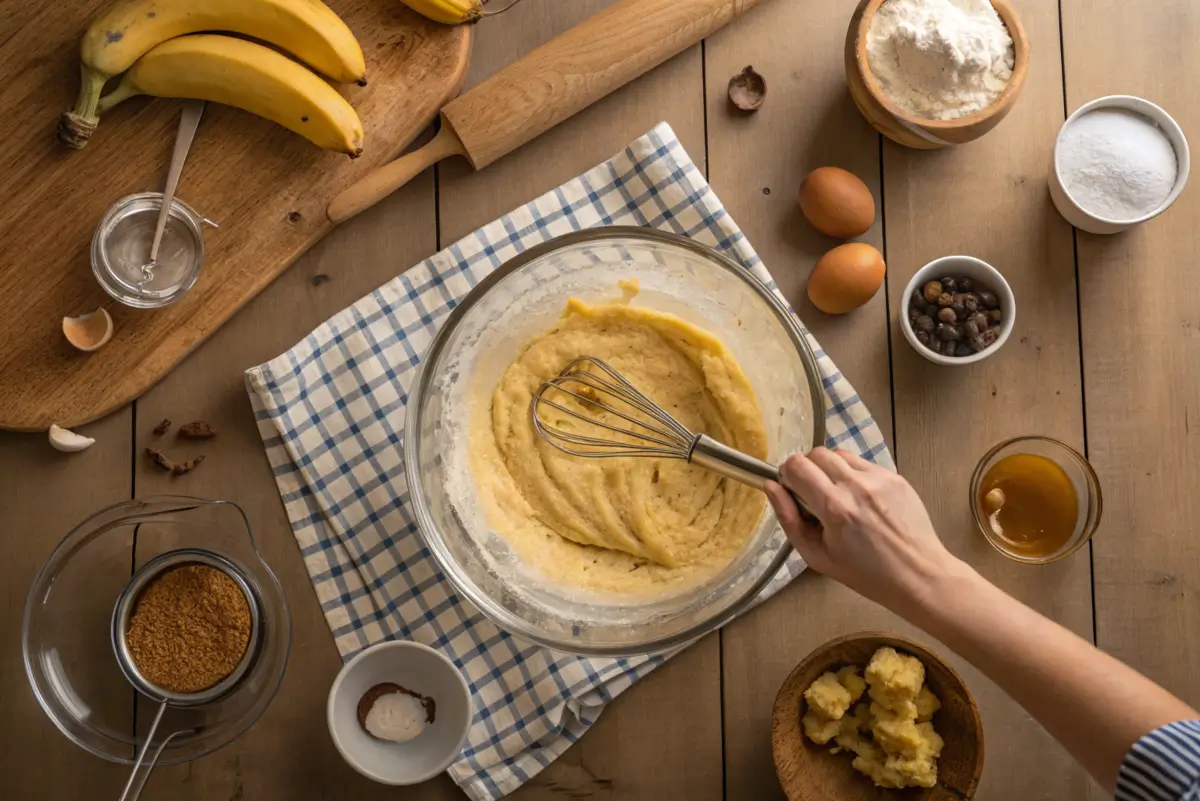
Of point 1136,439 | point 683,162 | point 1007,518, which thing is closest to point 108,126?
point 683,162

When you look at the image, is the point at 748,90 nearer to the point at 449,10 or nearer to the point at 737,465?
the point at 449,10

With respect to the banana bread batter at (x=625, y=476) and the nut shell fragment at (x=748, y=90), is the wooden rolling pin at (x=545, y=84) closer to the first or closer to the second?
the nut shell fragment at (x=748, y=90)

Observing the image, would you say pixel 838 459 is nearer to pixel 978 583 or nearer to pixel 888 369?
pixel 978 583

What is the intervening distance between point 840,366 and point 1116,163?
1.57 feet

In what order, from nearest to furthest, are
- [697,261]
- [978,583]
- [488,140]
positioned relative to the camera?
[978,583], [697,261], [488,140]

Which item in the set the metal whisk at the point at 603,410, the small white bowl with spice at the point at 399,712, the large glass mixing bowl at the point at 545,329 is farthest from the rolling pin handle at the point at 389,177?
the small white bowl with spice at the point at 399,712

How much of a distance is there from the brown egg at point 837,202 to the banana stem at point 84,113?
1.00 metres

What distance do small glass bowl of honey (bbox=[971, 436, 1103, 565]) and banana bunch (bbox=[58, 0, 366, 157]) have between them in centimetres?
103

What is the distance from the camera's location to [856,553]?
101 cm

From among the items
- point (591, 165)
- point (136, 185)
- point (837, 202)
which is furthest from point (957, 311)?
point (136, 185)

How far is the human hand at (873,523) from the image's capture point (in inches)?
39.6

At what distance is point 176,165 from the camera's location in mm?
1386

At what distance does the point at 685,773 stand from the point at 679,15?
1.09 meters

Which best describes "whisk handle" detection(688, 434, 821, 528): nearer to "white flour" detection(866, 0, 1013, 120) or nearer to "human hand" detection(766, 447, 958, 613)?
"human hand" detection(766, 447, 958, 613)
